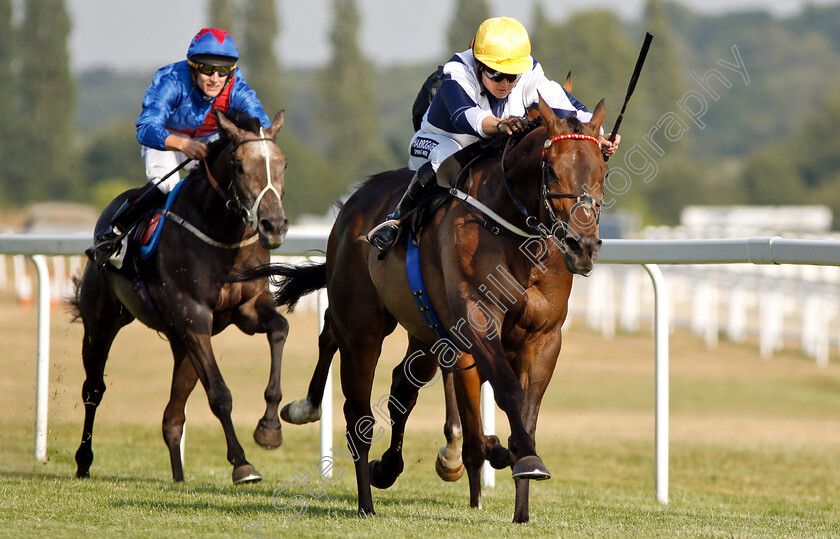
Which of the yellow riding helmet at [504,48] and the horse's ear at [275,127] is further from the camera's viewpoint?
the horse's ear at [275,127]

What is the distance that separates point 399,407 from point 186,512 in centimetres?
124

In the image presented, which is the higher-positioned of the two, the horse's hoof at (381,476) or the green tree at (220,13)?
the green tree at (220,13)

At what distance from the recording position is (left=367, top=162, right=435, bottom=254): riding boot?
4.75 m

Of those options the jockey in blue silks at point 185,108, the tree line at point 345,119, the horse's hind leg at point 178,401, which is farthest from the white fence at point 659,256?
the tree line at point 345,119

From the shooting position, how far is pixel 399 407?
5.43 m

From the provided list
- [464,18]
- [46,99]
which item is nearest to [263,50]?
[464,18]

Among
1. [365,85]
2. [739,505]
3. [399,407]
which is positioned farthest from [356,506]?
[365,85]

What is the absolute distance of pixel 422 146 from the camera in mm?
5172

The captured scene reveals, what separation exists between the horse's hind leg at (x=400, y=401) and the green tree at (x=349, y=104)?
66.8 m

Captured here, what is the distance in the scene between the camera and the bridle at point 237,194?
5.44 meters

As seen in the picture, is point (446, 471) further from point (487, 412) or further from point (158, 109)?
point (158, 109)

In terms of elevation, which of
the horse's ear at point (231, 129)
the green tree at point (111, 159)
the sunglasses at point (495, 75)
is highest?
the green tree at point (111, 159)

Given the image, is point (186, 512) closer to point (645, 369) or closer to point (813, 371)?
point (645, 369)

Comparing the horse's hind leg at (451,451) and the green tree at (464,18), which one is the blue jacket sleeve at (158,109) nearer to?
the horse's hind leg at (451,451)
